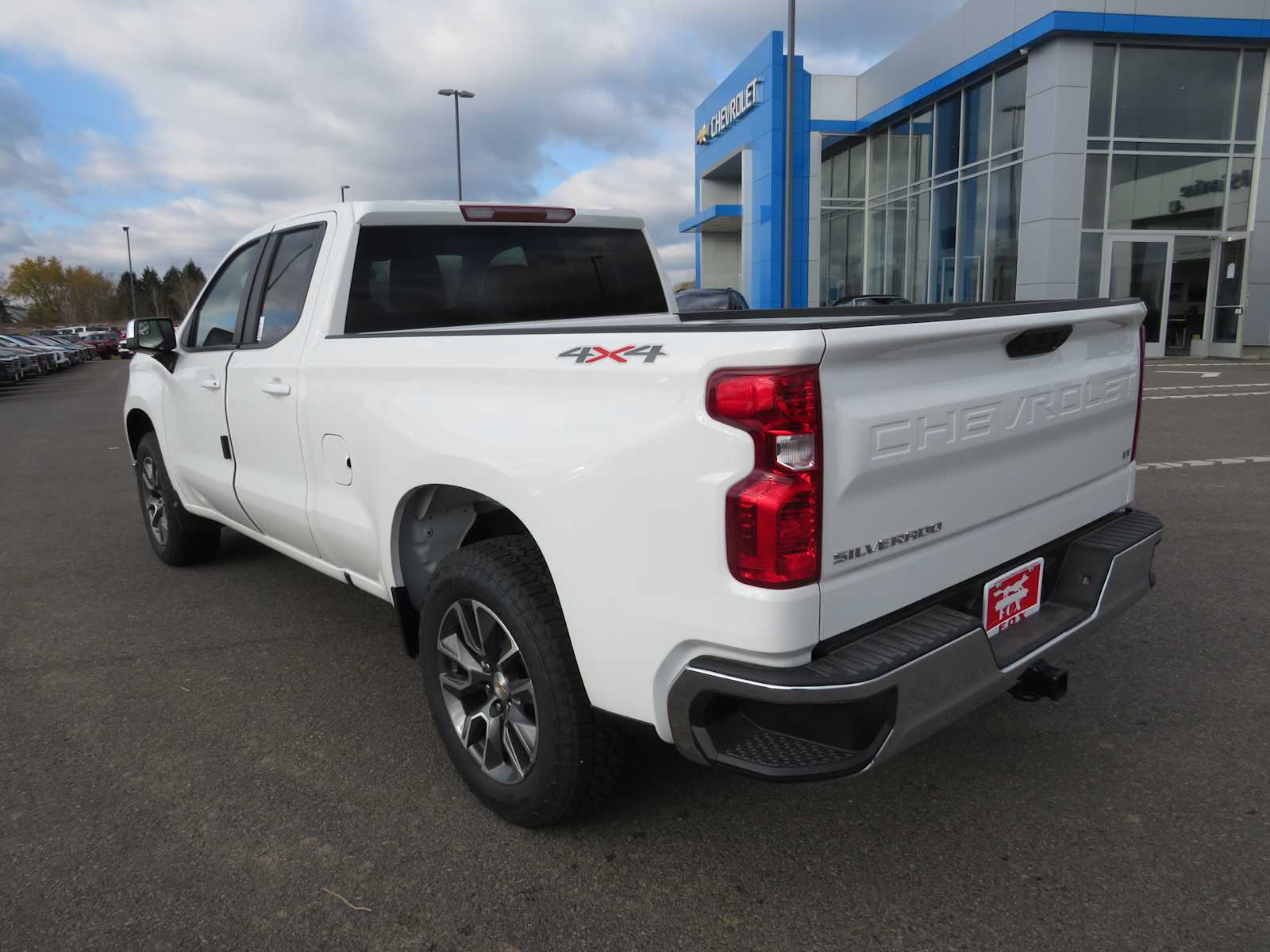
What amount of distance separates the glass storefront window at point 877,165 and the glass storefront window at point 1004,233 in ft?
19.7

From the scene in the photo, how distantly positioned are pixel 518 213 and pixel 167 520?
2.94 m

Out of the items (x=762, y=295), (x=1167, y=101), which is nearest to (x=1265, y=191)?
(x=1167, y=101)

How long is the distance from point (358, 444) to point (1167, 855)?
2.71m

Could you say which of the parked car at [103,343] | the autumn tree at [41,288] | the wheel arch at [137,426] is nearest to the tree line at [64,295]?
the autumn tree at [41,288]

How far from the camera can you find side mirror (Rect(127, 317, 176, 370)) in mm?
4766

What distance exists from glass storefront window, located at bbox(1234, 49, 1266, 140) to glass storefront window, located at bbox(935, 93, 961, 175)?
5.74 metres

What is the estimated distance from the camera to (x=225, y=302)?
179 inches

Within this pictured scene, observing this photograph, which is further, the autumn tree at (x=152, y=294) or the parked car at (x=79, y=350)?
the autumn tree at (x=152, y=294)

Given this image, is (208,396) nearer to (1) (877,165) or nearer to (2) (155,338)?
(2) (155,338)

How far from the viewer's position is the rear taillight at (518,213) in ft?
12.9

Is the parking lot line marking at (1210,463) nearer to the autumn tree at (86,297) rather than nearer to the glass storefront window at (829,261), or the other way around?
the glass storefront window at (829,261)

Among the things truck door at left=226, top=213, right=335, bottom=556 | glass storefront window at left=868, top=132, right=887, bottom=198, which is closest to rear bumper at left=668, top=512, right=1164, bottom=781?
truck door at left=226, top=213, right=335, bottom=556

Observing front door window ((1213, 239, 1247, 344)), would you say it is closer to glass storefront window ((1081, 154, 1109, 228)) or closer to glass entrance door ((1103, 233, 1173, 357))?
glass entrance door ((1103, 233, 1173, 357))

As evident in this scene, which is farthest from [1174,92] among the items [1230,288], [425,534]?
[425,534]
